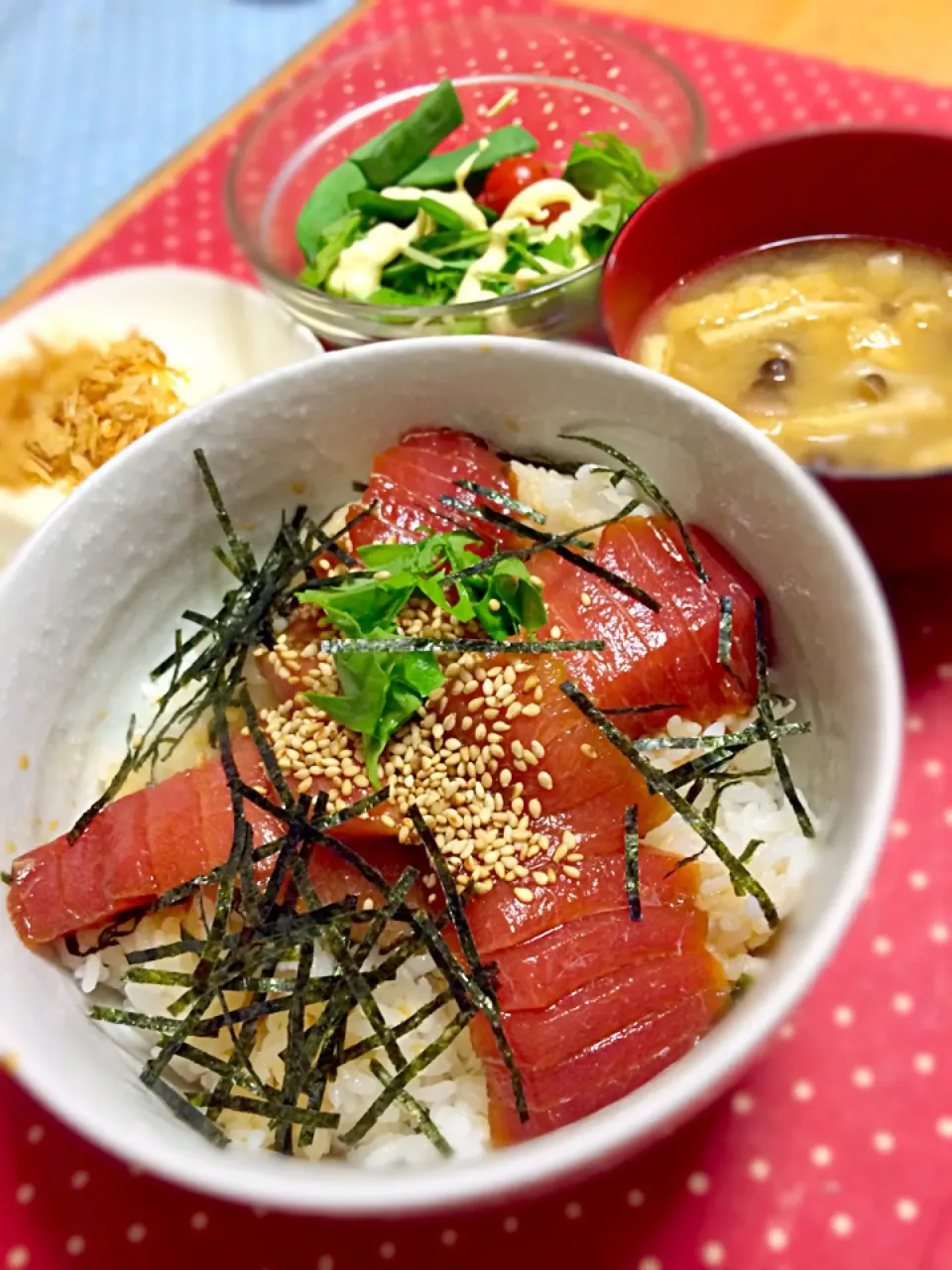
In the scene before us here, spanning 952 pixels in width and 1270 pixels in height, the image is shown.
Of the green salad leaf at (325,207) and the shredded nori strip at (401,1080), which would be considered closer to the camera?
the shredded nori strip at (401,1080)

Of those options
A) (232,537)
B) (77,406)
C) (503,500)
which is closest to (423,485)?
(503,500)

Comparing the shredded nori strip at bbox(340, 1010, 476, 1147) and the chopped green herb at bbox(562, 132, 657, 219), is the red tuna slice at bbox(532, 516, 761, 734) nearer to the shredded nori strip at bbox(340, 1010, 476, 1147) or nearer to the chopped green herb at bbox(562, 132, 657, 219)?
the shredded nori strip at bbox(340, 1010, 476, 1147)

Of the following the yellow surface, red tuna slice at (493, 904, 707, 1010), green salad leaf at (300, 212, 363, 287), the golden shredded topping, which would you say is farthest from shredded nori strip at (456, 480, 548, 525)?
the yellow surface

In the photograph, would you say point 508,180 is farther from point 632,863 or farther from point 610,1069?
point 610,1069

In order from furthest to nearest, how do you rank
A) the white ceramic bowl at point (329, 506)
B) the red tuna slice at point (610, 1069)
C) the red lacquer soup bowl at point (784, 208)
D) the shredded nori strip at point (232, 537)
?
the red lacquer soup bowl at point (784, 208) → the shredded nori strip at point (232, 537) → the red tuna slice at point (610, 1069) → the white ceramic bowl at point (329, 506)

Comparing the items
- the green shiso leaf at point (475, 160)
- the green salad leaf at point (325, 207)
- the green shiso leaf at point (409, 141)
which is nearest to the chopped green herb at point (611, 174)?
the green shiso leaf at point (475, 160)

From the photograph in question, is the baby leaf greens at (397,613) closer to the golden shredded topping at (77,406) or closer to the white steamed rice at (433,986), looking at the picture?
the white steamed rice at (433,986)
